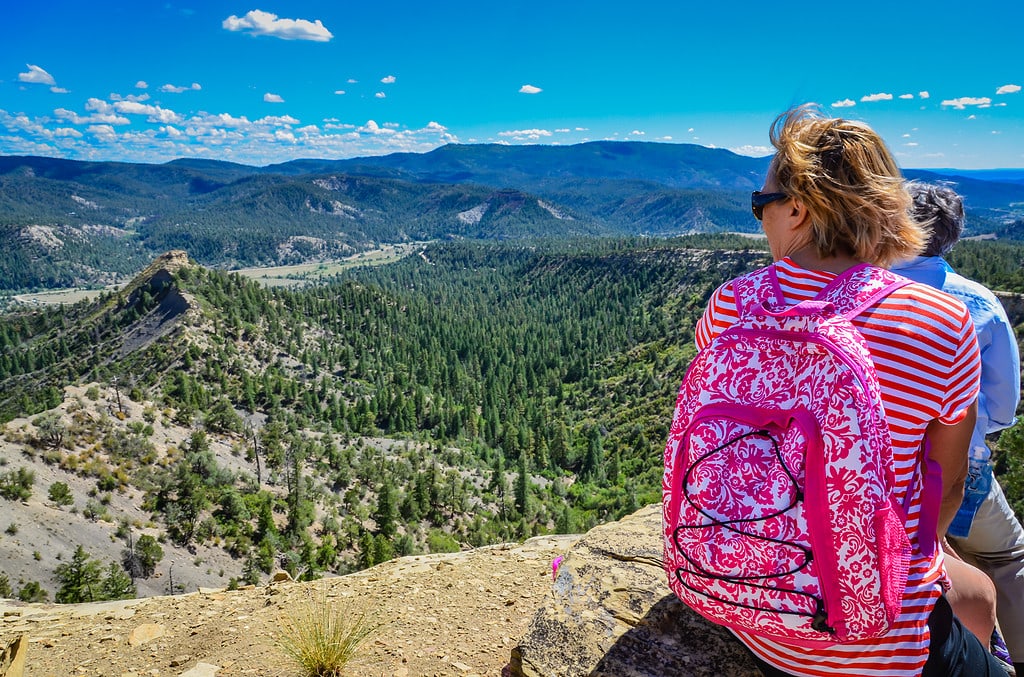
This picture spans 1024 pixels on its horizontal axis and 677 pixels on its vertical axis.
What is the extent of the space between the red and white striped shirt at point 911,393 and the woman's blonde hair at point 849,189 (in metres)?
0.22

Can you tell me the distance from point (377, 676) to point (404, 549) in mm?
28656

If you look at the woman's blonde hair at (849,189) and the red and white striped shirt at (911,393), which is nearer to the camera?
the red and white striped shirt at (911,393)

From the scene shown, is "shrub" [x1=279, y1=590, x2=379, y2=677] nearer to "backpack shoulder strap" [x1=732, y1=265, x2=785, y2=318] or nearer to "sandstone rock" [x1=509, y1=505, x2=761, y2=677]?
"sandstone rock" [x1=509, y1=505, x2=761, y2=677]

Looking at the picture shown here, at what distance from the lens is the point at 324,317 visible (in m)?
106

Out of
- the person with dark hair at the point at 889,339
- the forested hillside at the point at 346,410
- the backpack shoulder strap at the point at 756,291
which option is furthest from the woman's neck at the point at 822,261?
the forested hillside at the point at 346,410

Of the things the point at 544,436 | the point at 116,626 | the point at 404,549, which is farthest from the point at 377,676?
the point at 544,436

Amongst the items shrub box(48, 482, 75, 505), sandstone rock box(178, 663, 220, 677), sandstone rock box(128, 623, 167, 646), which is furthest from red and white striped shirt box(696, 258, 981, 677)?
shrub box(48, 482, 75, 505)

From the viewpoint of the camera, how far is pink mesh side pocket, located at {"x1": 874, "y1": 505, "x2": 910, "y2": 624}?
1828 mm

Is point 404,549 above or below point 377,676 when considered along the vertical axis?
below

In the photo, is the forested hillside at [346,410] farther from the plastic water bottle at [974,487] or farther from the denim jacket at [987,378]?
the denim jacket at [987,378]

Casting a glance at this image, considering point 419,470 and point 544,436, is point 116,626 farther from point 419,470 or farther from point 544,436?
point 544,436

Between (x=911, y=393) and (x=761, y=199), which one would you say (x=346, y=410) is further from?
(x=911, y=393)

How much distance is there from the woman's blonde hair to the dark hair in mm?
1488

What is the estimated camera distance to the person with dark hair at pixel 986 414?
2980mm
